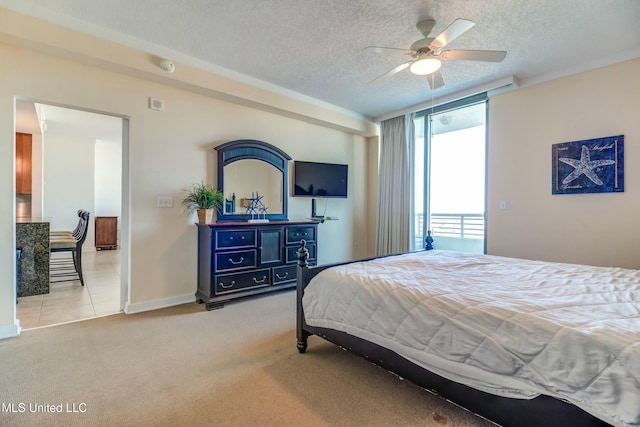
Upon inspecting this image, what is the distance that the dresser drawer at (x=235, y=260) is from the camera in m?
3.35

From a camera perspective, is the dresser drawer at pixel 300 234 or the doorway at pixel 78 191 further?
the dresser drawer at pixel 300 234

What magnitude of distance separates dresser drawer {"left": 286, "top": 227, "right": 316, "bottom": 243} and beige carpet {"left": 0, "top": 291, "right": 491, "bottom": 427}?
144cm

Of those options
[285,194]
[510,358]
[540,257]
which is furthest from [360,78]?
[510,358]

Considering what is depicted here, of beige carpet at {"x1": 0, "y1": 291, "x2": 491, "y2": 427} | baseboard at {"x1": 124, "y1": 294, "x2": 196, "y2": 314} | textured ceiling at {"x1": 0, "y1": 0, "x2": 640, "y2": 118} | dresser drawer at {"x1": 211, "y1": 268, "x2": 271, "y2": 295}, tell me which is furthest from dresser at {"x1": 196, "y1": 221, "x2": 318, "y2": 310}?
textured ceiling at {"x1": 0, "y1": 0, "x2": 640, "y2": 118}

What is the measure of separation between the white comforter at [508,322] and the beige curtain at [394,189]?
2578 millimetres

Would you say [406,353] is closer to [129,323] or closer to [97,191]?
[129,323]

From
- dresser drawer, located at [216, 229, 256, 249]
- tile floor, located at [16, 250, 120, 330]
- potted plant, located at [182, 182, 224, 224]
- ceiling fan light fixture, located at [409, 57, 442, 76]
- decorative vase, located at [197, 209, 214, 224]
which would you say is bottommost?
tile floor, located at [16, 250, 120, 330]

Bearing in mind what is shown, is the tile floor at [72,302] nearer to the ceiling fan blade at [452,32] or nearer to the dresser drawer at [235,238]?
the dresser drawer at [235,238]

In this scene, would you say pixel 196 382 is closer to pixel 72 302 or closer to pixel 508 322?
pixel 508 322

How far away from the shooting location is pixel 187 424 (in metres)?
1.54

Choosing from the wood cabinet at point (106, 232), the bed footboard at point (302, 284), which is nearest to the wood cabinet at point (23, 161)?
the wood cabinet at point (106, 232)

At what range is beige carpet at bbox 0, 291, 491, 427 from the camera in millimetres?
1596

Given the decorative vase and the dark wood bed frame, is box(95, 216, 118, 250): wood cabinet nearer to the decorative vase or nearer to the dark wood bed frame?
the decorative vase

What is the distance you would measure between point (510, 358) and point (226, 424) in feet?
4.64
